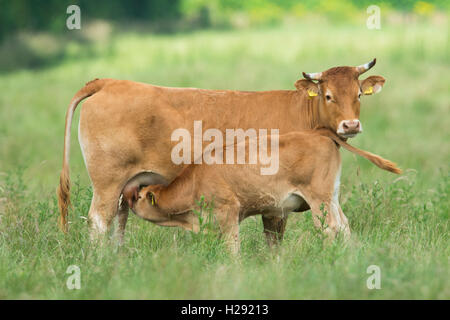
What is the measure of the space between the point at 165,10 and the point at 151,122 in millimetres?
37811

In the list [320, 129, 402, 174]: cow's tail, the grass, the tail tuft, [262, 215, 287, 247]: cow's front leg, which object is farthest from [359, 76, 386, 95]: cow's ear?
the tail tuft

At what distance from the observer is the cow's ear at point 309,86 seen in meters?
6.68

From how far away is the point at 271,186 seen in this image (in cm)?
626

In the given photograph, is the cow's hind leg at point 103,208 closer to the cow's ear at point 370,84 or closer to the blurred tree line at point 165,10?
the cow's ear at point 370,84

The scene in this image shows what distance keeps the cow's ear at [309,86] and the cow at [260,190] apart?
382 mm

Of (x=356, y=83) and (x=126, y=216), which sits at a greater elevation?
(x=356, y=83)

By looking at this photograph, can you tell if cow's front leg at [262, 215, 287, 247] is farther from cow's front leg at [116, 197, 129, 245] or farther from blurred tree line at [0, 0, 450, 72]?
blurred tree line at [0, 0, 450, 72]

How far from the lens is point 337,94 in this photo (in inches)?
256

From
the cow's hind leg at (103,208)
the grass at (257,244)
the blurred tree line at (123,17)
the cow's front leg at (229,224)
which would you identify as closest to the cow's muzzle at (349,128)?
the grass at (257,244)

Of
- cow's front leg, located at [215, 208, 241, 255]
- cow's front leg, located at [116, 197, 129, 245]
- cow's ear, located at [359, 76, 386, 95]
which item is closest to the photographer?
cow's front leg, located at [215, 208, 241, 255]

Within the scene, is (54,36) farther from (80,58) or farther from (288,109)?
(288,109)

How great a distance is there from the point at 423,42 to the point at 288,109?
52.3 ft

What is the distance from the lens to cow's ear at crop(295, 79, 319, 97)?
6.68 m
